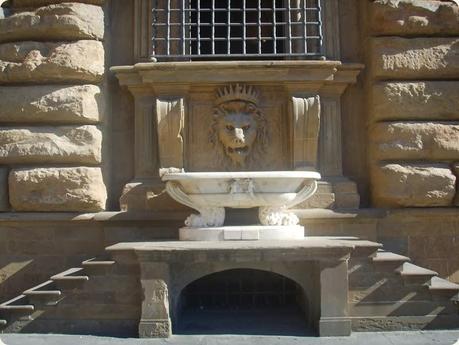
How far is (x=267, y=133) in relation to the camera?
6793mm

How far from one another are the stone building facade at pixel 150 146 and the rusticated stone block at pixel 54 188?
0.01 metres

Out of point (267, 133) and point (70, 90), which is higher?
point (70, 90)

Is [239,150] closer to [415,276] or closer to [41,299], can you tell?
[415,276]

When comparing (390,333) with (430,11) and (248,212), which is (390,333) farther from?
(430,11)

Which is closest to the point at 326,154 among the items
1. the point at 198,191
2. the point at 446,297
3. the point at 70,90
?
the point at 198,191

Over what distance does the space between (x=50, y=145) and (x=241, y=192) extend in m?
2.48

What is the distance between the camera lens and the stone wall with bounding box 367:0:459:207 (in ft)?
20.8

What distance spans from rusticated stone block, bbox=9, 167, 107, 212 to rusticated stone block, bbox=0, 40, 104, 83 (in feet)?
3.78

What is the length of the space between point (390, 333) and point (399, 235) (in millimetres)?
1784

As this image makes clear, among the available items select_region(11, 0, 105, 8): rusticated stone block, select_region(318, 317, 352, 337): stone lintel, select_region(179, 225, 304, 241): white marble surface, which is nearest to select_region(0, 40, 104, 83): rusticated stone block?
select_region(11, 0, 105, 8): rusticated stone block

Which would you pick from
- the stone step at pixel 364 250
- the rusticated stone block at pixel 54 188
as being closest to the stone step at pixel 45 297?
the rusticated stone block at pixel 54 188

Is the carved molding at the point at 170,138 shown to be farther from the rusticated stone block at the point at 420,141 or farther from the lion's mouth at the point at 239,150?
the rusticated stone block at the point at 420,141

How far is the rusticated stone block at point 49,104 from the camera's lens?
21.0 feet

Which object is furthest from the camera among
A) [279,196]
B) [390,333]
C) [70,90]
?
[70,90]
